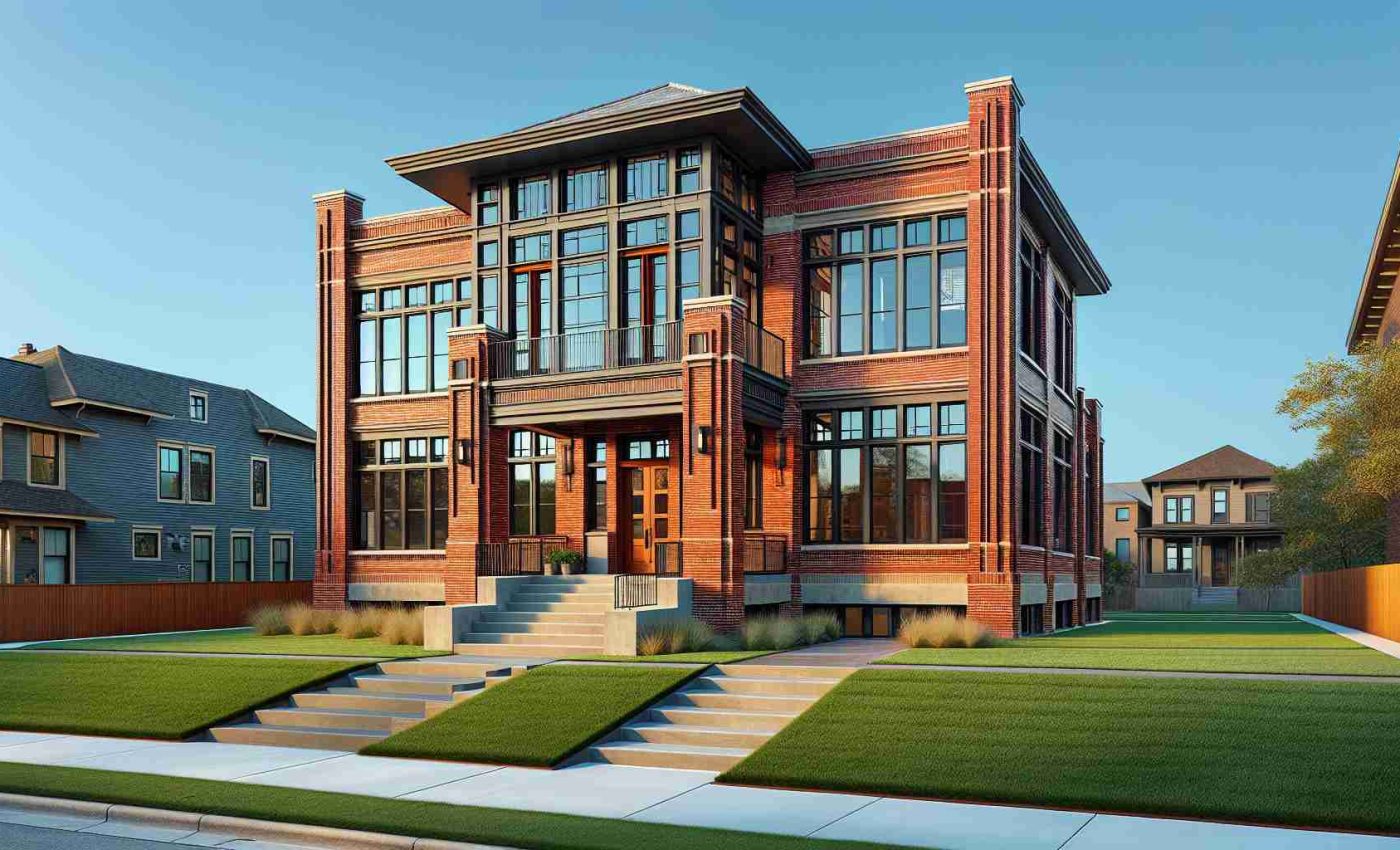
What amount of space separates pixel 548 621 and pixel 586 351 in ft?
19.7

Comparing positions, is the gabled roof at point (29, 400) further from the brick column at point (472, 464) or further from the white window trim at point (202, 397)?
the brick column at point (472, 464)

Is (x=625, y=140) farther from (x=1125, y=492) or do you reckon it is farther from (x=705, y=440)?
(x=1125, y=492)

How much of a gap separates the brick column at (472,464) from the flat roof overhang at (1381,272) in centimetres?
2191

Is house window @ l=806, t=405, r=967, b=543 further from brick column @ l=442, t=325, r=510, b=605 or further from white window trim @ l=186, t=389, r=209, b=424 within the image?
white window trim @ l=186, t=389, r=209, b=424

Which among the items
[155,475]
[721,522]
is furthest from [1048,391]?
[155,475]

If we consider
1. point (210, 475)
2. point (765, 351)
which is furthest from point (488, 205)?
point (210, 475)

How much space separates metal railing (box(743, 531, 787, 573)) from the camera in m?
23.9

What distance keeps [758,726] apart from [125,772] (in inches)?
290

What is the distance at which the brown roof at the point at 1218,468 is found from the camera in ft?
228

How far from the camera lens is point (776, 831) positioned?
10.6 meters

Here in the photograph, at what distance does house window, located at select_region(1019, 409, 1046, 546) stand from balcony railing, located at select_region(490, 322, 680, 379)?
27.1ft

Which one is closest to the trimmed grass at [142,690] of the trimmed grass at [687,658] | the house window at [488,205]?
the trimmed grass at [687,658]

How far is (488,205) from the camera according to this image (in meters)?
27.0

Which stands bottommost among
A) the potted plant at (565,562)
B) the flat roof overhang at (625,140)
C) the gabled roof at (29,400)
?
the potted plant at (565,562)
